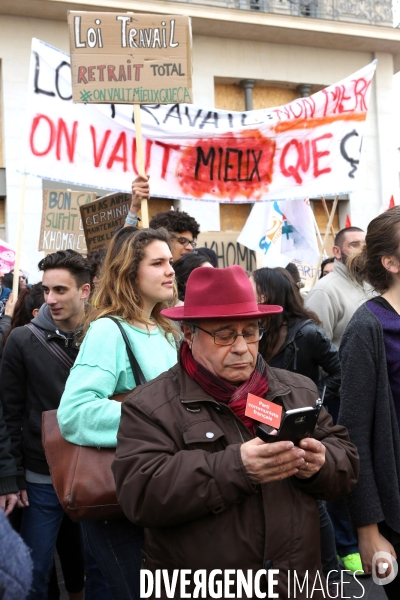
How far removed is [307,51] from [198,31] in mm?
3027

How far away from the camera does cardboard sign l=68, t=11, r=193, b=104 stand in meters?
5.04

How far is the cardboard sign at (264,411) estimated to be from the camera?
6.30ft

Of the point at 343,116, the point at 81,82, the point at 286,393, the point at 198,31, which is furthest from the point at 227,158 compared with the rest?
the point at 198,31

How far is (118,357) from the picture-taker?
274 centimetres

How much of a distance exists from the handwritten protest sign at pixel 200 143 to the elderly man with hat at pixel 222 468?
376cm

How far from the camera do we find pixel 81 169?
581cm

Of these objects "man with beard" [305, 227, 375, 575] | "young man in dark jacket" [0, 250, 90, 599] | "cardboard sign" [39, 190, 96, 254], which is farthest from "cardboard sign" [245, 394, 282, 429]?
"cardboard sign" [39, 190, 96, 254]

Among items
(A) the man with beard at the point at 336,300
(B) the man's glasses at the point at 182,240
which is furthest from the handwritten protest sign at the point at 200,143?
(A) the man with beard at the point at 336,300

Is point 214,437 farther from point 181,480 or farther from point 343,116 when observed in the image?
point 343,116

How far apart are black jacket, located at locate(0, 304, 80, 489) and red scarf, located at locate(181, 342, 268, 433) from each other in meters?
1.50

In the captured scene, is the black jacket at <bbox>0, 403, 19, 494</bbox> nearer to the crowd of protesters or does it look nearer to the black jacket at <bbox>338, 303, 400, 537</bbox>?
the crowd of protesters

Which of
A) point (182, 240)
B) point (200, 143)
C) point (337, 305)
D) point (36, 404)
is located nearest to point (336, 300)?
point (337, 305)

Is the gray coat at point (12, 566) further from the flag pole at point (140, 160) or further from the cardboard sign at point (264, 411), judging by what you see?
the flag pole at point (140, 160)

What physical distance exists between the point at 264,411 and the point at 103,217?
13.4 feet
